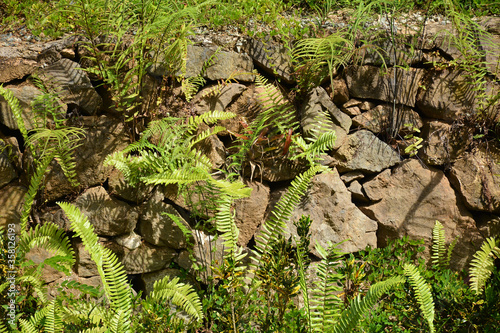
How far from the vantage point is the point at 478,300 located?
285 cm

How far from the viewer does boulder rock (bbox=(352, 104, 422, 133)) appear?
359 cm

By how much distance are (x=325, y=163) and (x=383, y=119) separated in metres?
0.68

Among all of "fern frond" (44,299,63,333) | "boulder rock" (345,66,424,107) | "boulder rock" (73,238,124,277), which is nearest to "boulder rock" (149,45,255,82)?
"boulder rock" (345,66,424,107)

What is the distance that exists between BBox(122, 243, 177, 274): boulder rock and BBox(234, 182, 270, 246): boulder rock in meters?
0.57

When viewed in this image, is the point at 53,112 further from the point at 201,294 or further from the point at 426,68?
the point at 426,68

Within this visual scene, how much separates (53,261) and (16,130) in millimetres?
1172

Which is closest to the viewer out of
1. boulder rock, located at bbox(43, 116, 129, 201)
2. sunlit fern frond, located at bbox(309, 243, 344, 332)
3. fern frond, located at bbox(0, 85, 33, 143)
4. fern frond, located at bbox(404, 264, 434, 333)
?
sunlit fern frond, located at bbox(309, 243, 344, 332)

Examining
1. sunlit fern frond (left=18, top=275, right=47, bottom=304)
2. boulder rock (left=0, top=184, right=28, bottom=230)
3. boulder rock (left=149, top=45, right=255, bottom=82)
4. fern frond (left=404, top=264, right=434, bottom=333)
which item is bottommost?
sunlit fern frond (left=18, top=275, right=47, bottom=304)

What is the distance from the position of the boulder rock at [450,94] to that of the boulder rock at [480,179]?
37cm

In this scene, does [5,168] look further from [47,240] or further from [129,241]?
[129,241]

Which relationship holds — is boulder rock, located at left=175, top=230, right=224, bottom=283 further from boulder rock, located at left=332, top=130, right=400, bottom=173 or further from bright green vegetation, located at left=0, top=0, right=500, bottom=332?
boulder rock, located at left=332, top=130, right=400, bottom=173

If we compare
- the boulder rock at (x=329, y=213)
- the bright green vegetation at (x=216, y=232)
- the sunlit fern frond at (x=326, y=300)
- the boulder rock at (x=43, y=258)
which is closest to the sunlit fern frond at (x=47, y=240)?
the bright green vegetation at (x=216, y=232)

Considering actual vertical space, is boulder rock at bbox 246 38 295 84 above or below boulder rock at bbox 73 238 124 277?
above

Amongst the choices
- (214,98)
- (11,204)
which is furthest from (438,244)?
(11,204)
